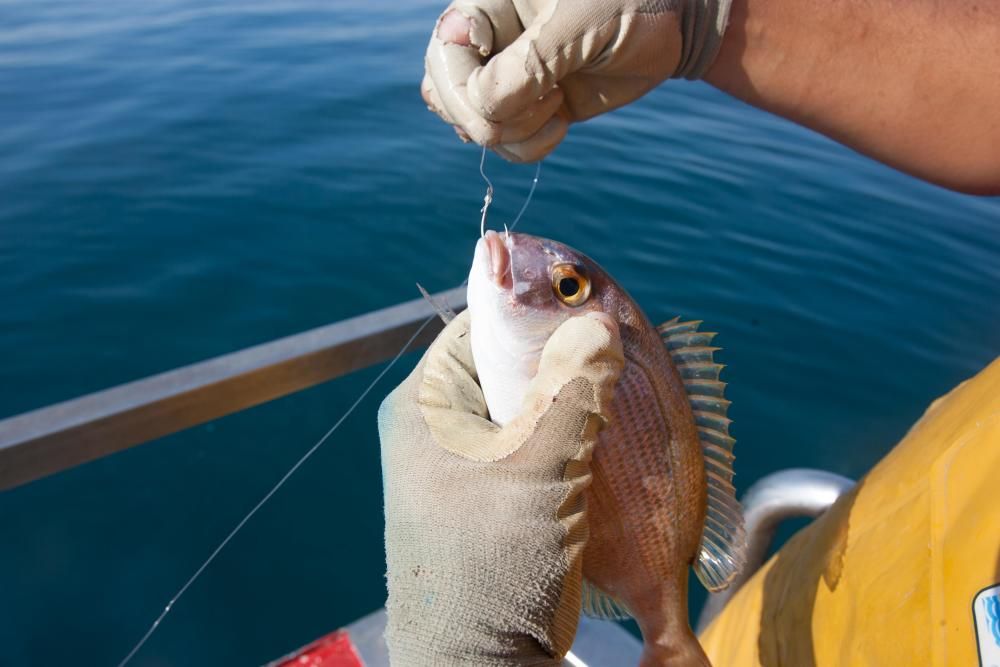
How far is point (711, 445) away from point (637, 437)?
244 mm

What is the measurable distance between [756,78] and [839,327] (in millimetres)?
3647

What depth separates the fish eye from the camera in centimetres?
161

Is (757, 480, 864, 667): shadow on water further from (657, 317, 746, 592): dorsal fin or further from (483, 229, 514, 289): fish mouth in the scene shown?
(483, 229, 514, 289): fish mouth

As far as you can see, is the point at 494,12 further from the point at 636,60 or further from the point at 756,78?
the point at 756,78

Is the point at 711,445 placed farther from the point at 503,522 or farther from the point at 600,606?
the point at 503,522

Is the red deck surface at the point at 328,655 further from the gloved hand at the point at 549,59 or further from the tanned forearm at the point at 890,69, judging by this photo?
the tanned forearm at the point at 890,69

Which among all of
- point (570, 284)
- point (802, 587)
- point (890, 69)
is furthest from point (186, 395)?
point (890, 69)

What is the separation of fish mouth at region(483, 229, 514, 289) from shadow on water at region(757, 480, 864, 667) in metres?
1.02

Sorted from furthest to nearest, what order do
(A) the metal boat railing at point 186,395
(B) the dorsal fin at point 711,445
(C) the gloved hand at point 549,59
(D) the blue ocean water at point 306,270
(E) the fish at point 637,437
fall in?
1. (D) the blue ocean water at point 306,270
2. (A) the metal boat railing at point 186,395
3. (B) the dorsal fin at point 711,445
4. (E) the fish at point 637,437
5. (C) the gloved hand at point 549,59

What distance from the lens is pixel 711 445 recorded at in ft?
5.37

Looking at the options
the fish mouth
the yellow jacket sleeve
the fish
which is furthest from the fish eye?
the yellow jacket sleeve

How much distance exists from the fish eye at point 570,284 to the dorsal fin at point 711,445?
0.24 meters

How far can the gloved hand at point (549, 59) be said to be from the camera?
141 cm

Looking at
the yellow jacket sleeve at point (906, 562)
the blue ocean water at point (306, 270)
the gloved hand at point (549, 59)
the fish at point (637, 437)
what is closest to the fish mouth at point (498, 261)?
the fish at point (637, 437)
